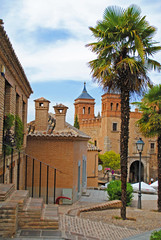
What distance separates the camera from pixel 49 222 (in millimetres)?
7133

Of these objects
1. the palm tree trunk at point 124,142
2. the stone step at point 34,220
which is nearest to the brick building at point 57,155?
the palm tree trunk at point 124,142

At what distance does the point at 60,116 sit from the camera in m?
17.1

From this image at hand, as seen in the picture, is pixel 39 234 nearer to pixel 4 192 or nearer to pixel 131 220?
pixel 4 192

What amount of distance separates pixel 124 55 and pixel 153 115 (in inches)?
161

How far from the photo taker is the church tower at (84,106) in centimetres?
6675

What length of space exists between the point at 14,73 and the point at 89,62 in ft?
9.72

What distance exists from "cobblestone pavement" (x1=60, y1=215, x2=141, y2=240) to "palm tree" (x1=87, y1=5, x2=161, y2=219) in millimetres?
1783

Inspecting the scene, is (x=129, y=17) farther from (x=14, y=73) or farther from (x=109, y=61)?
(x=14, y=73)

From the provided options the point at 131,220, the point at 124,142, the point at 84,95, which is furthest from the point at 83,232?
the point at 84,95

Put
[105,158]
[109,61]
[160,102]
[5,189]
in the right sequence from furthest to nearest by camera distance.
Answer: [105,158] → [160,102] → [109,61] → [5,189]

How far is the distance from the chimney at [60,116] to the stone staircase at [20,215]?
881cm

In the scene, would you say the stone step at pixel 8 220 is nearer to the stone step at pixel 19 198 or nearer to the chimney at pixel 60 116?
the stone step at pixel 19 198

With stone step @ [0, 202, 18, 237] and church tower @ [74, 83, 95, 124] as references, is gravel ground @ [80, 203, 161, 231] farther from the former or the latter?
church tower @ [74, 83, 95, 124]

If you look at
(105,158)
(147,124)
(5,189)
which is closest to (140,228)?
(5,189)
